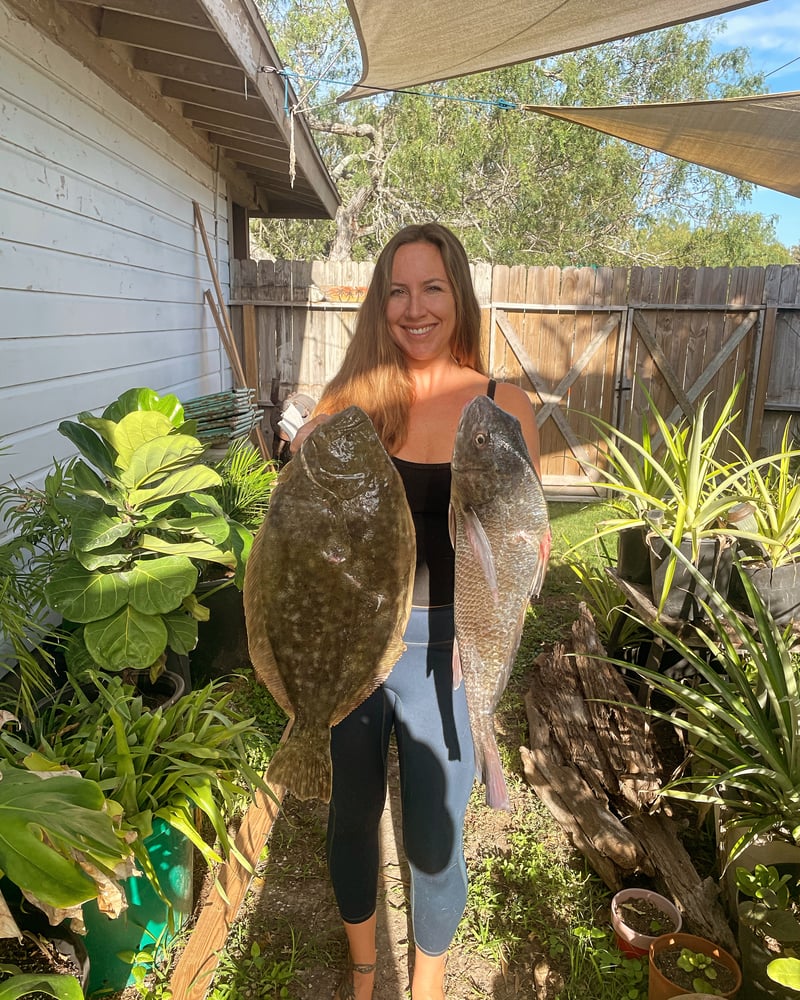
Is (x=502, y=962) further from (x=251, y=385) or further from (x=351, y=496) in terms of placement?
(x=251, y=385)

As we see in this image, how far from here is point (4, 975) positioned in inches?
68.4

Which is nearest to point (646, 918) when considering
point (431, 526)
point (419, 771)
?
point (419, 771)

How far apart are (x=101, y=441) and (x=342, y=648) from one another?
2006 millimetres

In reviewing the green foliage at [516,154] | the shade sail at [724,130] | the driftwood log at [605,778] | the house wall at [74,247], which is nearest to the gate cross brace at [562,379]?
the shade sail at [724,130]

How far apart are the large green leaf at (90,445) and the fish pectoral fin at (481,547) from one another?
194 cm

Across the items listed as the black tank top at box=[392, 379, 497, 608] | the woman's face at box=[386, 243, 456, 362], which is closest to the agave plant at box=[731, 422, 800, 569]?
the black tank top at box=[392, 379, 497, 608]

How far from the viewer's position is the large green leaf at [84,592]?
2.57m

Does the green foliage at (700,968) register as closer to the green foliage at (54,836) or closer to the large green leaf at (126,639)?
the green foliage at (54,836)

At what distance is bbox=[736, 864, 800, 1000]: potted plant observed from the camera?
78.0 inches

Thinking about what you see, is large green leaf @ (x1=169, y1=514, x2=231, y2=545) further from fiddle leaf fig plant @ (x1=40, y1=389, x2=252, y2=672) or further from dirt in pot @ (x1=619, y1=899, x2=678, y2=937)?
dirt in pot @ (x1=619, y1=899, x2=678, y2=937)

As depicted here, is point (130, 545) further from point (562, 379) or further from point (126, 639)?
point (562, 379)

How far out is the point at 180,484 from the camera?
2.72m

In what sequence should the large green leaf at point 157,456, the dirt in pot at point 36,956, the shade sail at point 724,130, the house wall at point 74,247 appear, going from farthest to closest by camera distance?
the shade sail at point 724,130, the house wall at point 74,247, the large green leaf at point 157,456, the dirt in pot at point 36,956

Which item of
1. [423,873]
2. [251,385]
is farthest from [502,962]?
[251,385]
